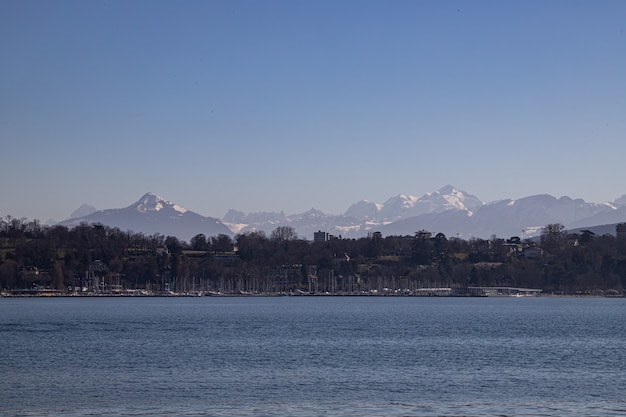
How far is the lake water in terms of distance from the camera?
3659 cm

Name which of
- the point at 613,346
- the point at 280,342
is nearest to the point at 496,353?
the point at 613,346

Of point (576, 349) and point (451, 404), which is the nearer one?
point (451, 404)

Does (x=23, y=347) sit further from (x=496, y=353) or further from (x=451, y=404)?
(x=451, y=404)

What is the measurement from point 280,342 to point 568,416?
33.2 m

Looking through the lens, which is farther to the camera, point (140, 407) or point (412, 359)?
point (412, 359)

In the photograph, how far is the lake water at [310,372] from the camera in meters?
36.6

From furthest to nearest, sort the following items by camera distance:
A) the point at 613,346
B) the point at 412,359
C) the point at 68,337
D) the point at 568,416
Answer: the point at 68,337 → the point at 613,346 → the point at 412,359 → the point at 568,416

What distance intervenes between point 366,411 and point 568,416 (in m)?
6.99

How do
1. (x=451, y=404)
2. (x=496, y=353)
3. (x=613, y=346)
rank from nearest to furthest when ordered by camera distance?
(x=451, y=404)
(x=496, y=353)
(x=613, y=346)

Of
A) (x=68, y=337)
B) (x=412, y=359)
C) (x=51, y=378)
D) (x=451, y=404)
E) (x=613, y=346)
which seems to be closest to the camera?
(x=451, y=404)

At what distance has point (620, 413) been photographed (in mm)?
34562

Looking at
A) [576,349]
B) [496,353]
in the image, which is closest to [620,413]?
[496,353]

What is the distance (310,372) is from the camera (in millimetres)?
47312

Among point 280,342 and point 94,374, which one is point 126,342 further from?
point 94,374
